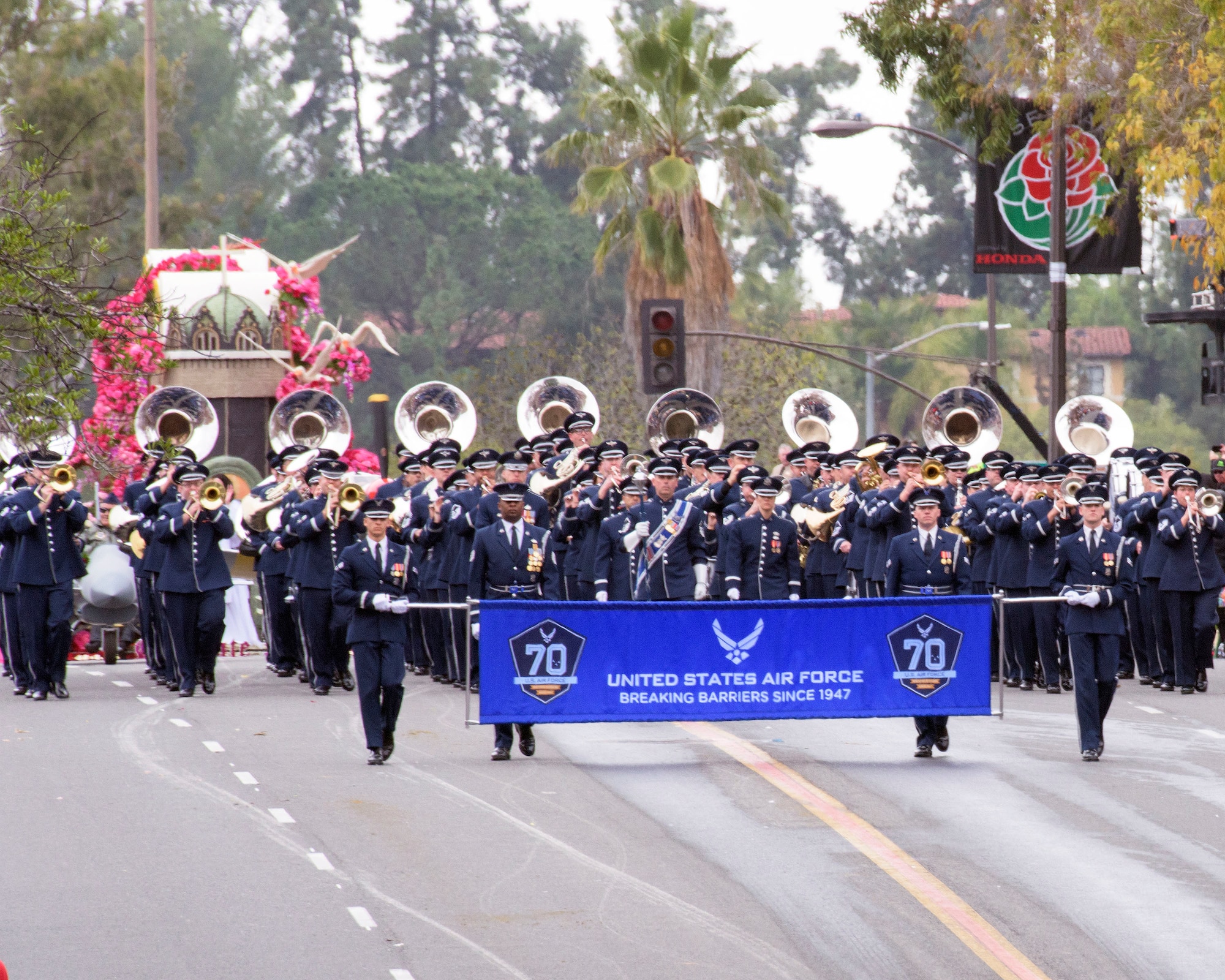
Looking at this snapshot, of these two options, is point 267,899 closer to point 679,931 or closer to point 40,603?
point 679,931

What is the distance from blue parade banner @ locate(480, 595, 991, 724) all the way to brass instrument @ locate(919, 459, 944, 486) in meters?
5.43

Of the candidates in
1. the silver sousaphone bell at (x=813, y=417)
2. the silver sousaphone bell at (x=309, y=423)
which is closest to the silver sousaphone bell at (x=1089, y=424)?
the silver sousaphone bell at (x=813, y=417)

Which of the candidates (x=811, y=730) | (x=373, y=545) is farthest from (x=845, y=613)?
(x=373, y=545)

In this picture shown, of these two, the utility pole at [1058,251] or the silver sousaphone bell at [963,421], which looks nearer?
the utility pole at [1058,251]

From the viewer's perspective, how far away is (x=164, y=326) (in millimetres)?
25500

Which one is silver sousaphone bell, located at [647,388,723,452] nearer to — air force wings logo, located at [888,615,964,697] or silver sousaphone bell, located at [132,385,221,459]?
silver sousaphone bell, located at [132,385,221,459]

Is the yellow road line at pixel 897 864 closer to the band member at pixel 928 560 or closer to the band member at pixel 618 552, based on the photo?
the band member at pixel 928 560

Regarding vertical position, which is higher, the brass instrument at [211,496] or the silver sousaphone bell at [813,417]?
the silver sousaphone bell at [813,417]

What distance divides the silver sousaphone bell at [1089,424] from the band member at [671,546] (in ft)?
23.7

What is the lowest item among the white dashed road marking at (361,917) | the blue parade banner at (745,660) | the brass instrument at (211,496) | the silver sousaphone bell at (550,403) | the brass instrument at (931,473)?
Result: the white dashed road marking at (361,917)

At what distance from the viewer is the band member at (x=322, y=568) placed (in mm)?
18750

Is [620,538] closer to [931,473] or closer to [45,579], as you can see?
[931,473]

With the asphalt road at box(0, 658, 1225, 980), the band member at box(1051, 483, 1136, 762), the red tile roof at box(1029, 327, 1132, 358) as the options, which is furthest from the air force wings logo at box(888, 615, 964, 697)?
the red tile roof at box(1029, 327, 1132, 358)

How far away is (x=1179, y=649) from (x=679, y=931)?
10.6 meters
